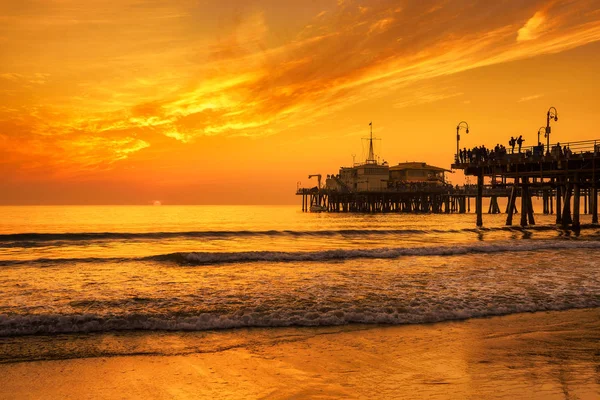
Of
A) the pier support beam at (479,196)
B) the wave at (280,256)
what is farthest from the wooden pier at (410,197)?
the wave at (280,256)

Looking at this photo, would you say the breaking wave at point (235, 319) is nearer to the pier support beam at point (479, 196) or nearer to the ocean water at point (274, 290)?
the ocean water at point (274, 290)

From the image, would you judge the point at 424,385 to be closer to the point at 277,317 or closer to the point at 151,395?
the point at 151,395

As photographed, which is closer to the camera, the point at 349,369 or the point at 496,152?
the point at 349,369

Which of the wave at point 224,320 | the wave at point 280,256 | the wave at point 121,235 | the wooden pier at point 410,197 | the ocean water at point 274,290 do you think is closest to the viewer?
the wave at point 224,320

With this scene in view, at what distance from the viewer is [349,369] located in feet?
22.7

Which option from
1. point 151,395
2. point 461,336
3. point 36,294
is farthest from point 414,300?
point 36,294

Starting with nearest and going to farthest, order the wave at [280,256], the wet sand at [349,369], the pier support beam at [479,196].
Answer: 1. the wet sand at [349,369]
2. the wave at [280,256]
3. the pier support beam at [479,196]

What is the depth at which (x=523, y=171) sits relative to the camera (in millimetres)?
41219

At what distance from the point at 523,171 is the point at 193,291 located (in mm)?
35866

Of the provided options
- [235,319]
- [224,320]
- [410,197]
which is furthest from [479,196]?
[410,197]

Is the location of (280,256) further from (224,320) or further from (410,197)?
(410,197)

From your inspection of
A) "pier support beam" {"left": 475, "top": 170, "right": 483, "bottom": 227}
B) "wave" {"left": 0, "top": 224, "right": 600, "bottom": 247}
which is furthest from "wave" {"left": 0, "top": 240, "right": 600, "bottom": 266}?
"pier support beam" {"left": 475, "top": 170, "right": 483, "bottom": 227}

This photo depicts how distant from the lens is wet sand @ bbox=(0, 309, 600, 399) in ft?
19.8

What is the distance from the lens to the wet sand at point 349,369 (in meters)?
6.04
